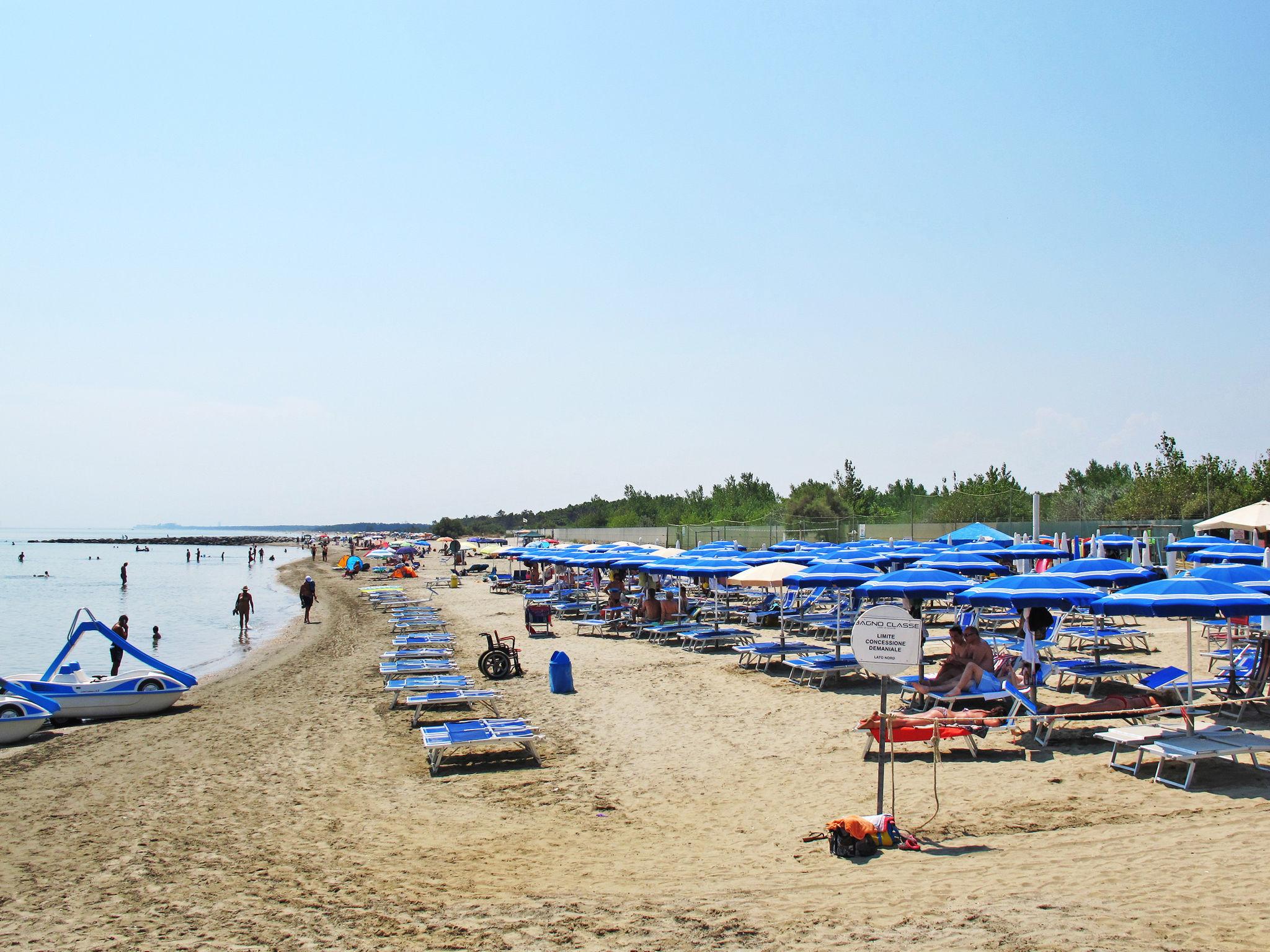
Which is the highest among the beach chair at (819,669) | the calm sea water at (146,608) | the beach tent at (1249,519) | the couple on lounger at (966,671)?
the beach tent at (1249,519)

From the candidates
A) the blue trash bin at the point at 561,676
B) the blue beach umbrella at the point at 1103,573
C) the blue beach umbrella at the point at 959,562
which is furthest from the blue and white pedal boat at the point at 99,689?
the blue beach umbrella at the point at 1103,573

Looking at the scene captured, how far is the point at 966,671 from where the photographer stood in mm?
11203

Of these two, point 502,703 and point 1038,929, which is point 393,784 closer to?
point 502,703

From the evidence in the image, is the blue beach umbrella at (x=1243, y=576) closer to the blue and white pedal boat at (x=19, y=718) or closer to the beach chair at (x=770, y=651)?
the beach chair at (x=770, y=651)

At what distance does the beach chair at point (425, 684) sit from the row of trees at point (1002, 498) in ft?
121

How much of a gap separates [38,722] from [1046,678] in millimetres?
15548

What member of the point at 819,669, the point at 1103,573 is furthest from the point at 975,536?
the point at 819,669

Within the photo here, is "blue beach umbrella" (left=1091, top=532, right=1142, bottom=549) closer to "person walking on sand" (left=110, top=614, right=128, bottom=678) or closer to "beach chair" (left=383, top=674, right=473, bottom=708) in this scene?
"beach chair" (left=383, top=674, right=473, bottom=708)

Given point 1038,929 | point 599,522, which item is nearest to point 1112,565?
point 1038,929

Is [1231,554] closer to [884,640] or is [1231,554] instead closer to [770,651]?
[770,651]

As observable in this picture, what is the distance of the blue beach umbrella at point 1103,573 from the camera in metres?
12.5

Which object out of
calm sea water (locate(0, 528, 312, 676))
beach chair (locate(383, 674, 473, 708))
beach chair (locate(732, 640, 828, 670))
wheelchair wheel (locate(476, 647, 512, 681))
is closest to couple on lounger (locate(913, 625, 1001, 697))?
beach chair (locate(732, 640, 828, 670))

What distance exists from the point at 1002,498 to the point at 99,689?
1725 inches

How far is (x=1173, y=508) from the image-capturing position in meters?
44.5
